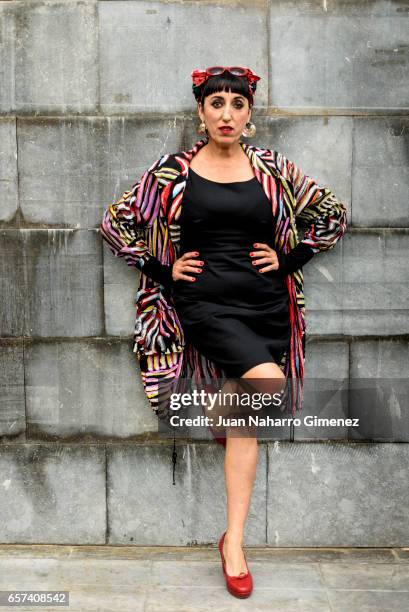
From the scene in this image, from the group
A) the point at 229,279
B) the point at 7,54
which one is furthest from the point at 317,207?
the point at 7,54

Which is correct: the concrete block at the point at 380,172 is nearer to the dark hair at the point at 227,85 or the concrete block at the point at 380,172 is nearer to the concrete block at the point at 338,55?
the concrete block at the point at 338,55

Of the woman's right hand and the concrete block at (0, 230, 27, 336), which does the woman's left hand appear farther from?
the concrete block at (0, 230, 27, 336)

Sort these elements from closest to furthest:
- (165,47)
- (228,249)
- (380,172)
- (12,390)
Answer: (228,249) < (165,47) < (380,172) < (12,390)

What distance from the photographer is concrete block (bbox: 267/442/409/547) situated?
462 cm

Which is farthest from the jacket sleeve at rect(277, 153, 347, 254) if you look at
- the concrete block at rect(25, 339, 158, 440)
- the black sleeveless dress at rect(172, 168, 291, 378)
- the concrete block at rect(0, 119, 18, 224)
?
the concrete block at rect(0, 119, 18, 224)

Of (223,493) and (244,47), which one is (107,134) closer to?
(244,47)

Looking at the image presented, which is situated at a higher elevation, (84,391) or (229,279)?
(229,279)

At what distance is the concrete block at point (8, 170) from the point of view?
4418mm

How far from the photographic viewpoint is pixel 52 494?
15.2 ft

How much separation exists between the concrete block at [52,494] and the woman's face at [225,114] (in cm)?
197

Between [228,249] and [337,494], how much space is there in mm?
1685

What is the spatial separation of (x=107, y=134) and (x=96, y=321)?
1091mm

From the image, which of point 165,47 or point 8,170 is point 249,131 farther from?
point 8,170

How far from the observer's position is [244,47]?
436 cm
